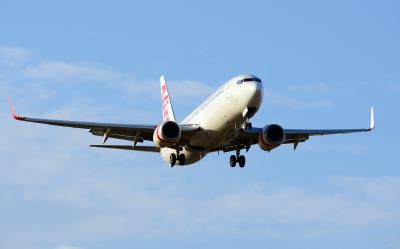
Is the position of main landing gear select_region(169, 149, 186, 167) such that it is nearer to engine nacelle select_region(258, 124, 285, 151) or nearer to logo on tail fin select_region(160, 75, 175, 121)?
engine nacelle select_region(258, 124, 285, 151)

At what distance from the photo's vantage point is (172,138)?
61.7 m

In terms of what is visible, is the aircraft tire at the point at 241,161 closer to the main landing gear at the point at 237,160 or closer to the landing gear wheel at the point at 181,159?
the main landing gear at the point at 237,160

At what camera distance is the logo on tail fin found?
76.2 m

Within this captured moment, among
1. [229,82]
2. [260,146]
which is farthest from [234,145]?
[229,82]

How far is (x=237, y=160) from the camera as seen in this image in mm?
66812

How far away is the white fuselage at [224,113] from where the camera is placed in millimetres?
58719

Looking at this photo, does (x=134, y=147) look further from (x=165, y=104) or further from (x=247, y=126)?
(x=165, y=104)

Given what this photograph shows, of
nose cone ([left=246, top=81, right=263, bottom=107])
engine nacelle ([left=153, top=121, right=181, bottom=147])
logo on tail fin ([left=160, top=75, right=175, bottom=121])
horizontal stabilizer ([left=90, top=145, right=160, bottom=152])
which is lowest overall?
horizontal stabilizer ([left=90, top=145, right=160, bottom=152])

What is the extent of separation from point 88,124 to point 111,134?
9.40ft

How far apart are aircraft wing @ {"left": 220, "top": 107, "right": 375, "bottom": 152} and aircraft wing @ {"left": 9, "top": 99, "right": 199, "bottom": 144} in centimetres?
310

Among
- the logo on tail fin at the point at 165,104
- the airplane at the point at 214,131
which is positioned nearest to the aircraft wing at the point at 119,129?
the airplane at the point at 214,131

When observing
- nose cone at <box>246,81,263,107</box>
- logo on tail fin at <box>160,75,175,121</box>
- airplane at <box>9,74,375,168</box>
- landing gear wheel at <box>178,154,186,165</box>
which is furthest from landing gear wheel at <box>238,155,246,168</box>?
logo on tail fin at <box>160,75,175,121</box>

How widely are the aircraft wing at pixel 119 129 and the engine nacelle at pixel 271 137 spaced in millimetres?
4312

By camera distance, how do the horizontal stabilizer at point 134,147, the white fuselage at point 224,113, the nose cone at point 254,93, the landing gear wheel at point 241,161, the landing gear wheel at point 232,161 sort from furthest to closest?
the landing gear wheel at point 232,161
the landing gear wheel at point 241,161
the horizontal stabilizer at point 134,147
the white fuselage at point 224,113
the nose cone at point 254,93
